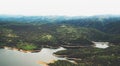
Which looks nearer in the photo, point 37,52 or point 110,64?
point 110,64

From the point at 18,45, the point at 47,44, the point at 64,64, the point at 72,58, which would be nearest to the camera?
the point at 64,64

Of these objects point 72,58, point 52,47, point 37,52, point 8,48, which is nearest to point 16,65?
point 72,58

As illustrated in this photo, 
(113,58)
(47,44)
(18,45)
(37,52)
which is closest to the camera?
(113,58)

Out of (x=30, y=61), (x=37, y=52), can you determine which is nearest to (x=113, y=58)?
(x=30, y=61)

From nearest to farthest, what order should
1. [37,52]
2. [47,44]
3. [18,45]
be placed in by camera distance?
1. [37,52]
2. [18,45]
3. [47,44]

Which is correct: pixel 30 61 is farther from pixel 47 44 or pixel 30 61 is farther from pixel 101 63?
pixel 47 44

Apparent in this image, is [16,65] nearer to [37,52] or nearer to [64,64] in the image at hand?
[64,64]

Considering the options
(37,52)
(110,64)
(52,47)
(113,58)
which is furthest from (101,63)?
(52,47)

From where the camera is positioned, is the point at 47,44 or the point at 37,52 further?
the point at 47,44

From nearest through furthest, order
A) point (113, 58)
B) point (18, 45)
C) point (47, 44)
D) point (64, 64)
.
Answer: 1. point (64, 64)
2. point (113, 58)
3. point (18, 45)
4. point (47, 44)
